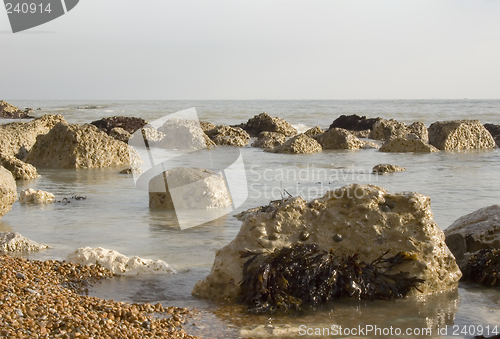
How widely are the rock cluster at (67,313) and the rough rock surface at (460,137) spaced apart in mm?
14454

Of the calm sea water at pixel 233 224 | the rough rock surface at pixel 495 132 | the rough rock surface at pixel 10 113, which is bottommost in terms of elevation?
the calm sea water at pixel 233 224

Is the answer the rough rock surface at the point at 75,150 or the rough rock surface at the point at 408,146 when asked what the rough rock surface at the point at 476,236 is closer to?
the rough rock surface at the point at 75,150

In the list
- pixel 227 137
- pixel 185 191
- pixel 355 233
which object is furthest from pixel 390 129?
pixel 355 233

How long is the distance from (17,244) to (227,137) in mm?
13054

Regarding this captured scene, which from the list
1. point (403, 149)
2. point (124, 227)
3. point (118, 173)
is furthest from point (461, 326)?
point (403, 149)

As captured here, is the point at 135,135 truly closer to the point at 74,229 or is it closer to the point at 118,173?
the point at 118,173

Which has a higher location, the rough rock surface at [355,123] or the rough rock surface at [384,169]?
the rough rock surface at [355,123]

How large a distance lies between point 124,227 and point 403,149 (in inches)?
437

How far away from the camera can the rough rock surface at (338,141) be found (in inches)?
656

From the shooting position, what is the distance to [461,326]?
3.62 m

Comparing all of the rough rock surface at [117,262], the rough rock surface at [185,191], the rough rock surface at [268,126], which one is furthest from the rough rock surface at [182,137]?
the rough rock surface at [117,262]

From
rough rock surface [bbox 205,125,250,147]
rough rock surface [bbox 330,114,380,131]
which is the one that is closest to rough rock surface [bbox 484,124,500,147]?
rough rock surface [bbox 330,114,380,131]

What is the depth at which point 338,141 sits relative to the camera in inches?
662

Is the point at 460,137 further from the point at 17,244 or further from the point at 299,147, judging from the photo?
the point at 17,244
